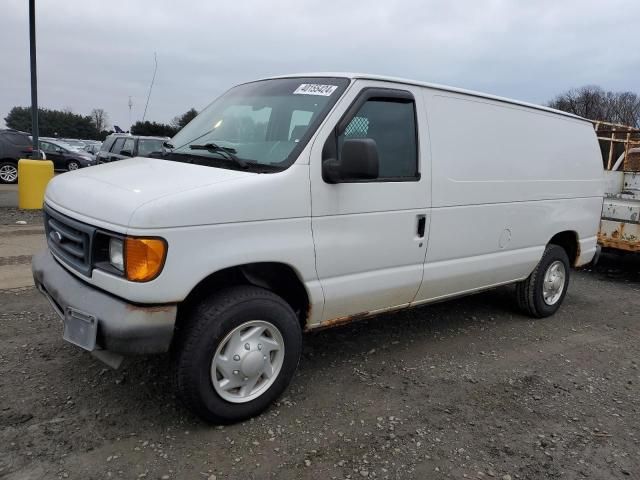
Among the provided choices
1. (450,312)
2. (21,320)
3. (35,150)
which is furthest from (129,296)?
(35,150)

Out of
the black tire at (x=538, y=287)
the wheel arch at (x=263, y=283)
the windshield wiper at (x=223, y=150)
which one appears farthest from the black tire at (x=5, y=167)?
the black tire at (x=538, y=287)

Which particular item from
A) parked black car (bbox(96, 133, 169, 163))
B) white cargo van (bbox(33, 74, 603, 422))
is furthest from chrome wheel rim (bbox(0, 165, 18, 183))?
white cargo van (bbox(33, 74, 603, 422))

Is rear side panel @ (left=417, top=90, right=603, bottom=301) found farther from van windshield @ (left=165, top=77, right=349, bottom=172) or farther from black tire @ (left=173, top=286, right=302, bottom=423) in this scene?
black tire @ (left=173, top=286, right=302, bottom=423)

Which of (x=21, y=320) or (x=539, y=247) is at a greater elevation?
(x=539, y=247)

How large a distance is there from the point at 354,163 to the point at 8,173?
15.9 m

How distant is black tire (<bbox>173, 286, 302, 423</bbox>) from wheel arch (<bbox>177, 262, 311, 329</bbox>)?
93 millimetres

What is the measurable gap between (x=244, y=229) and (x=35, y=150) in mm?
10112

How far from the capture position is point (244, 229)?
9.57 ft

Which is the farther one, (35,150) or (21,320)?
(35,150)

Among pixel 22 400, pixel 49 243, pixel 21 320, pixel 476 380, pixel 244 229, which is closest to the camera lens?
pixel 244 229

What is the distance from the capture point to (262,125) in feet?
11.6

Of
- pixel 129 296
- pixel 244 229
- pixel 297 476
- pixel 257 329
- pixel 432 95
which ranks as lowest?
pixel 297 476

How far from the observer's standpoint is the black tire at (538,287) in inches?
206

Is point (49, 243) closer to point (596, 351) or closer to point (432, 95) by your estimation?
point (432, 95)
